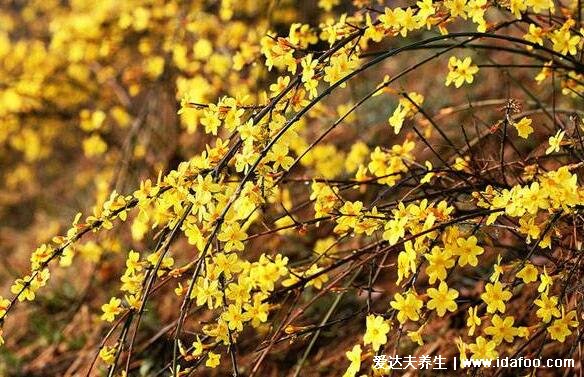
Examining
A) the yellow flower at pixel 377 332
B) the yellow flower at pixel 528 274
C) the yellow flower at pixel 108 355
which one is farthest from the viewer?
the yellow flower at pixel 108 355

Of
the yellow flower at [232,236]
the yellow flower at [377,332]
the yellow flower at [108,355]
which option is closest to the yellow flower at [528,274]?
the yellow flower at [377,332]

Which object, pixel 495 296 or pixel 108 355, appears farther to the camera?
pixel 108 355

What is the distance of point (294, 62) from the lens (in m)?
1.82

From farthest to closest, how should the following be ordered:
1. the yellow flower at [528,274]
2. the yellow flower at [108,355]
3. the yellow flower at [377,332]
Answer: the yellow flower at [108,355] → the yellow flower at [528,274] → the yellow flower at [377,332]

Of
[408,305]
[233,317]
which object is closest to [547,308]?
[408,305]

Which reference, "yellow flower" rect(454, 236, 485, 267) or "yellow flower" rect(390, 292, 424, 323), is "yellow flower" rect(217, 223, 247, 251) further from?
"yellow flower" rect(454, 236, 485, 267)

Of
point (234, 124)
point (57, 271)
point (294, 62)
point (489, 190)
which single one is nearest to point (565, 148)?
point (489, 190)

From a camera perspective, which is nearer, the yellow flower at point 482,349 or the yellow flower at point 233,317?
the yellow flower at point 482,349

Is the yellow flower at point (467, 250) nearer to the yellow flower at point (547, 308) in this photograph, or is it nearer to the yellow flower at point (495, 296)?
the yellow flower at point (495, 296)

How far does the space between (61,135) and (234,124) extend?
571 centimetres

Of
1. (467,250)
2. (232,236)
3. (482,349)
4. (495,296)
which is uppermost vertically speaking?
(232,236)

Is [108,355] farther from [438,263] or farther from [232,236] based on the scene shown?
[438,263]

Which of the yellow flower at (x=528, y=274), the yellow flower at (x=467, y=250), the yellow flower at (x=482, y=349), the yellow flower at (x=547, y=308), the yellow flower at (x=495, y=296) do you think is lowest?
the yellow flower at (x=482, y=349)

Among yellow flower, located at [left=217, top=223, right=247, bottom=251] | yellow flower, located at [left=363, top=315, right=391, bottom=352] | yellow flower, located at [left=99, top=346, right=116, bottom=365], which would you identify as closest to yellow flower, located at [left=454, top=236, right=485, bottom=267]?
yellow flower, located at [left=363, top=315, right=391, bottom=352]
